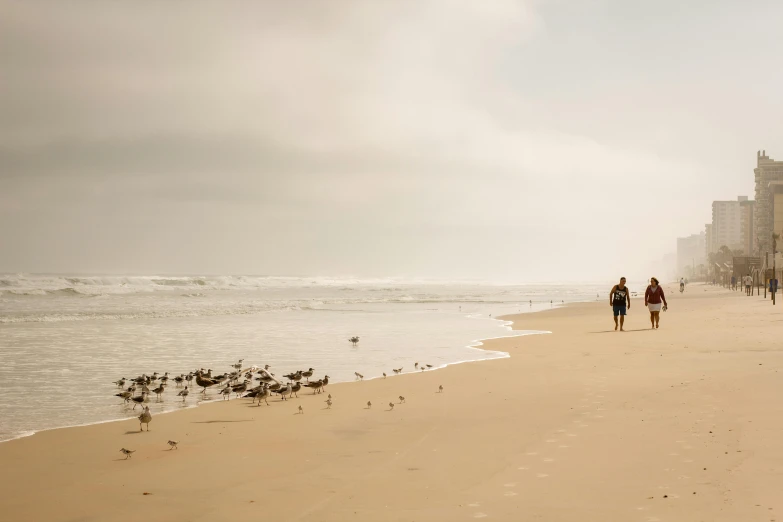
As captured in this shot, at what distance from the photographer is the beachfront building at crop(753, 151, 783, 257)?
16438 centimetres

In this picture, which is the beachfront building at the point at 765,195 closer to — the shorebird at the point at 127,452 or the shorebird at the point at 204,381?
the shorebird at the point at 204,381

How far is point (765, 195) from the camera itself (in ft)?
601

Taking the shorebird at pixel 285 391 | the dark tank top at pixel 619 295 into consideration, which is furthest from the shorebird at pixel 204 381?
the dark tank top at pixel 619 295

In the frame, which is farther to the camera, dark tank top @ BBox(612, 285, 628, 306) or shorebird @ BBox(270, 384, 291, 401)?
dark tank top @ BBox(612, 285, 628, 306)

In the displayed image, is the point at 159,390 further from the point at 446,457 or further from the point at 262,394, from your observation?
the point at 446,457

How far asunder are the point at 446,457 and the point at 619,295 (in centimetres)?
1999

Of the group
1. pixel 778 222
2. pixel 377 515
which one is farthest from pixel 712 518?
pixel 778 222

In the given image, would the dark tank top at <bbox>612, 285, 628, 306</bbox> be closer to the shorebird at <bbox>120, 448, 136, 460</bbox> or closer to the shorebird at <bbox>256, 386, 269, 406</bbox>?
the shorebird at <bbox>256, 386, 269, 406</bbox>

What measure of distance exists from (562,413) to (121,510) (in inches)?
247

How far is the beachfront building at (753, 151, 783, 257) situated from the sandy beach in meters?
172

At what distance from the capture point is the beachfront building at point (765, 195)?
164375 millimetres

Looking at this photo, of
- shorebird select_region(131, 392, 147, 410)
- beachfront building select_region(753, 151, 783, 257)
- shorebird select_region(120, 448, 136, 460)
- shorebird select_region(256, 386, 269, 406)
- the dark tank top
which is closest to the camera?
shorebird select_region(120, 448, 136, 460)

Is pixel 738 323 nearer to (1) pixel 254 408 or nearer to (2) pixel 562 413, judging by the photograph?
(2) pixel 562 413

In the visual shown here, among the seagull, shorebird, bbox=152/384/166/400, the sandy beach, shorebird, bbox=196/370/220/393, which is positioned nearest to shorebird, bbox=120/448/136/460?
the sandy beach
